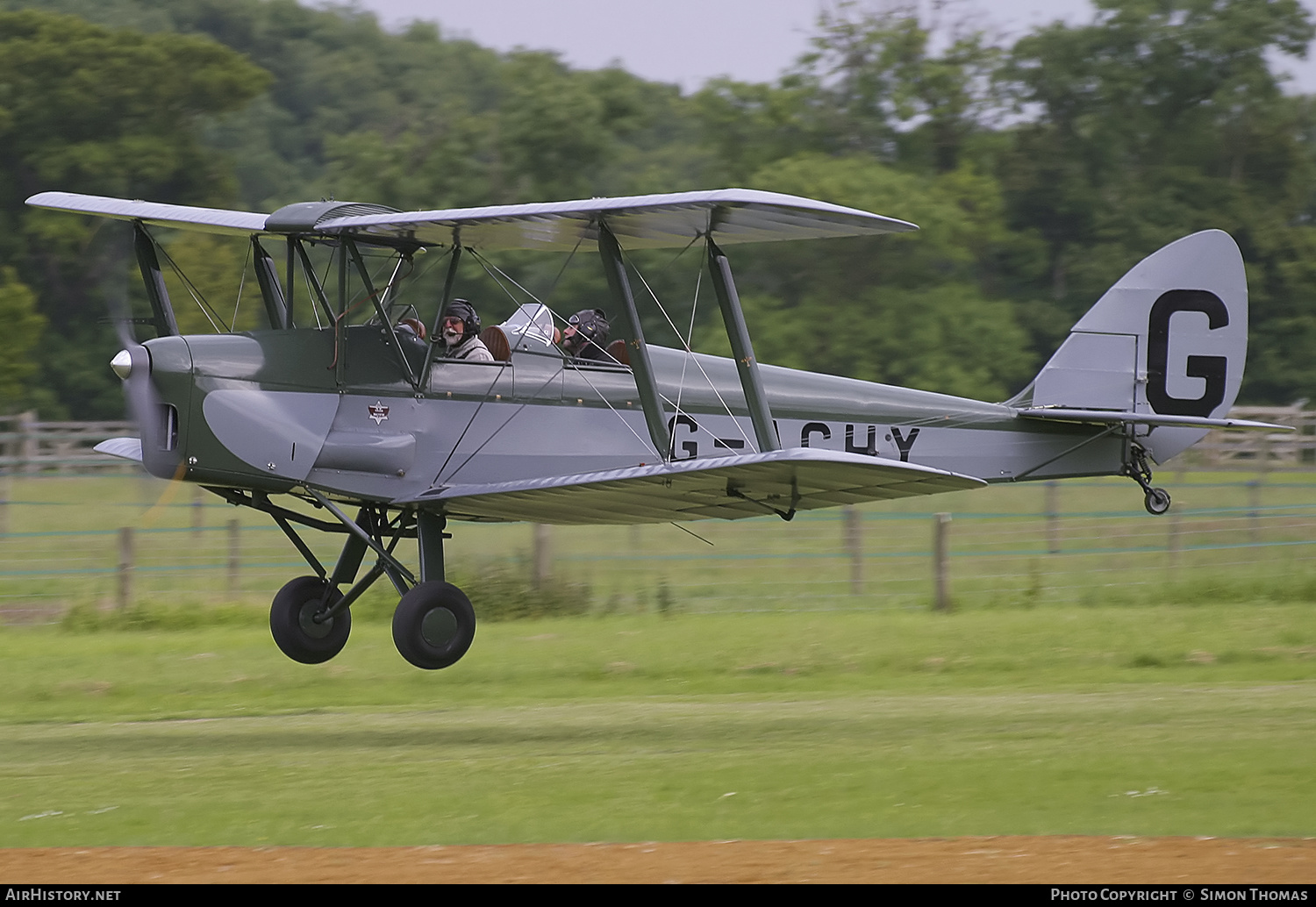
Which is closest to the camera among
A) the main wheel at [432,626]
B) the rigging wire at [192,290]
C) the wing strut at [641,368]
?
the wing strut at [641,368]

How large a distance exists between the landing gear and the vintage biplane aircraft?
26 millimetres

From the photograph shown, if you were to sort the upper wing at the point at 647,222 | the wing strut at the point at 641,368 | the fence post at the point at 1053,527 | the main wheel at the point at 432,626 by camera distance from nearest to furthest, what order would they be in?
the upper wing at the point at 647,222, the wing strut at the point at 641,368, the main wheel at the point at 432,626, the fence post at the point at 1053,527

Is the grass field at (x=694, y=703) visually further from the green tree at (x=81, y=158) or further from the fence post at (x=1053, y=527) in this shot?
the green tree at (x=81, y=158)

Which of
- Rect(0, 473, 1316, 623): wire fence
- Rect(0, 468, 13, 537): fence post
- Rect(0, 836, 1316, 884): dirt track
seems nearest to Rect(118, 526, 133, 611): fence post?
Rect(0, 473, 1316, 623): wire fence

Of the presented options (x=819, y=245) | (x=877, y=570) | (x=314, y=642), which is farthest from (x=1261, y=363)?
(x=314, y=642)

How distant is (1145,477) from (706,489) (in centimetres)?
453

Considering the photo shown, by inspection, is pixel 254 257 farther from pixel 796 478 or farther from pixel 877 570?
pixel 877 570

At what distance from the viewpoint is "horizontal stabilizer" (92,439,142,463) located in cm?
1191

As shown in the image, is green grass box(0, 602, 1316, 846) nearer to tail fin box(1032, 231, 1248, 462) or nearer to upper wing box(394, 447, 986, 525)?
upper wing box(394, 447, 986, 525)

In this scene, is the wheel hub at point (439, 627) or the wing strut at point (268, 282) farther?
the wing strut at point (268, 282)

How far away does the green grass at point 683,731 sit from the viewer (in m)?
9.48

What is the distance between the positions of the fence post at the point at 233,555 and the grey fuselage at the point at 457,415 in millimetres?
9060

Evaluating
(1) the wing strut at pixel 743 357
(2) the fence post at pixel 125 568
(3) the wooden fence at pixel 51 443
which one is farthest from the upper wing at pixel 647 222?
(3) the wooden fence at pixel 51 443
